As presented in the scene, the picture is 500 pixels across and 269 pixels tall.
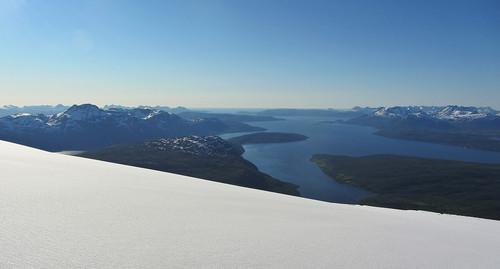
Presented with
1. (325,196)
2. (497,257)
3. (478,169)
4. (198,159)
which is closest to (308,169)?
(325,196)

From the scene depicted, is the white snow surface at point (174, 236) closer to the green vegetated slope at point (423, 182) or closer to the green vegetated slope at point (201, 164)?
the green vegetated slope at point (201, 164)

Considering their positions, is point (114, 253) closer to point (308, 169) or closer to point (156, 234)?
point (156, 234)

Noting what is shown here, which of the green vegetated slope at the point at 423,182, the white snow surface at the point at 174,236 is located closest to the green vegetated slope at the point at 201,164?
the green vegetated slope at the point at 423,182

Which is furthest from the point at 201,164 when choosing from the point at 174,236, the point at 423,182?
the point at 174,236

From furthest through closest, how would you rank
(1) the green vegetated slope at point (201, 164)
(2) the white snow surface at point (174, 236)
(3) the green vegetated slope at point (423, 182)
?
(1) the green vegetated slope at point (201, 164), (3) the green vegetated slope at point (423, 182), (2) the white snow surface at point (174, 236)

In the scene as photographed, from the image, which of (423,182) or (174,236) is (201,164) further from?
(174,236)

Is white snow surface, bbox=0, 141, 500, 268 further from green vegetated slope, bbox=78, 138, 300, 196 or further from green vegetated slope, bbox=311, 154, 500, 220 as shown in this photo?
green vegetated slope, bbox=311, 154, 500, 220

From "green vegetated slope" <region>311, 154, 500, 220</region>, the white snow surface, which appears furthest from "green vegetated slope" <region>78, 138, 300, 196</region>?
the white snow surface
